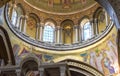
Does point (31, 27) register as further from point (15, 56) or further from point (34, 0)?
point (15, 56)

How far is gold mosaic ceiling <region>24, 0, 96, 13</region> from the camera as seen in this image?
22620 millimetres

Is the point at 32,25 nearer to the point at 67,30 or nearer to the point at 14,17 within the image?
the point at 14,17

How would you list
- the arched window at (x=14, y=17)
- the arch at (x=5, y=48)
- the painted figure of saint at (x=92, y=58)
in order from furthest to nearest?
the arched window at (x=14, y=17) < the painted figure of saint at (x=92, y=58) < the arch at (x=5, y=48)

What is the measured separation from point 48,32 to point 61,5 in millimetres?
2615

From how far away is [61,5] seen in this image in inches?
925

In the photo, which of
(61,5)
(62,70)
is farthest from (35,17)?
(62,70)

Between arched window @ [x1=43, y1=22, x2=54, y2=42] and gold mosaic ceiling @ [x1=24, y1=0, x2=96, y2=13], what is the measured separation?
1.15 metres

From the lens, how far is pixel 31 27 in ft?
73.4

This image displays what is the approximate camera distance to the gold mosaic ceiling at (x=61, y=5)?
22.6m

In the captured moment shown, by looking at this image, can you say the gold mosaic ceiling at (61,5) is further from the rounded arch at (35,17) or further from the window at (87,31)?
the window at (87,31)

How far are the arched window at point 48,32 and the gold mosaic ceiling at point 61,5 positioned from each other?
1.15 m

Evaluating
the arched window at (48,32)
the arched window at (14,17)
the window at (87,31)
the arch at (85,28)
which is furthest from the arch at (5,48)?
the window at (87,31)

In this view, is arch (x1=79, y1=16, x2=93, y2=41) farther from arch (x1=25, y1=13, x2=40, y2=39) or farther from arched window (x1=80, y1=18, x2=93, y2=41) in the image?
arch (x1=25, y1=13, x2=40, y2=39)

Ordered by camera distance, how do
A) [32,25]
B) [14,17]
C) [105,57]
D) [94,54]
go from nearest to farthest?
[105,57], [94,54], [14,17], [32,25]
